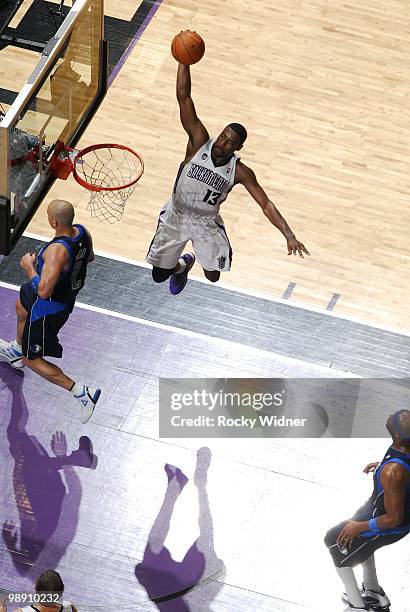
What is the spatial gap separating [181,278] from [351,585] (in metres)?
3.32

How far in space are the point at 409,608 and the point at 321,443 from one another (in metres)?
1.61

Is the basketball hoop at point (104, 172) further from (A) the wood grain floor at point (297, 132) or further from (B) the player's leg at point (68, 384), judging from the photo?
(B) the player's leg at point (68, 384)

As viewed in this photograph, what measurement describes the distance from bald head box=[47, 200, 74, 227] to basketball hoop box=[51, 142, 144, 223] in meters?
0.94

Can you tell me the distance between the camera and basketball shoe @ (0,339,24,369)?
10570 millimetres

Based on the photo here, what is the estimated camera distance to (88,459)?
33.4ft

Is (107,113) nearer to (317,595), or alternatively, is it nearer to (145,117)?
Result: (145,117)

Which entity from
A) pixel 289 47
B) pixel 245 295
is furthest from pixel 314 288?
pixel 289 47

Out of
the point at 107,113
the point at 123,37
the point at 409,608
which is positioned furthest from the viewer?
the point at 123,37

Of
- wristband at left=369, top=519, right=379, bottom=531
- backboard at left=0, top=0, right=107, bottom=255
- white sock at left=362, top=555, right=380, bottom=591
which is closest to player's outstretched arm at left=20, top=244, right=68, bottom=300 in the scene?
backboard at left=0, top=0, right=107, bottom=255

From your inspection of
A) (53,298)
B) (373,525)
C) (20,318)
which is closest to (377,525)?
(373,525)

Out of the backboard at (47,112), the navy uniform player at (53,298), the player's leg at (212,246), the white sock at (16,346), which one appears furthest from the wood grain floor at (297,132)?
the navy uniform player at (53,298)

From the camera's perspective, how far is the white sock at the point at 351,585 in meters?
9.28

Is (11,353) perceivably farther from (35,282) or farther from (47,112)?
(47,112)

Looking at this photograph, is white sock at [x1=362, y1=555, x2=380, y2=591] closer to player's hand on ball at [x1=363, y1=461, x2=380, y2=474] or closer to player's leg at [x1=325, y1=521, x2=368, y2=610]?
player's leg at [x1=325, y1=521, x2=368, y2=610]
